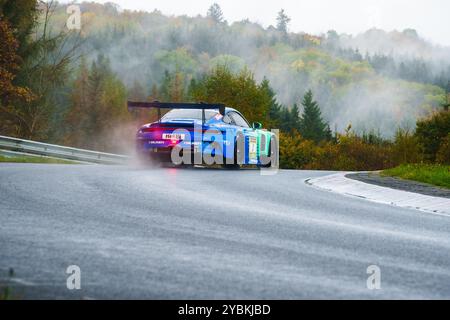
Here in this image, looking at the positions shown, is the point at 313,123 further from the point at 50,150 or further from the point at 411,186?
the point at 411,186

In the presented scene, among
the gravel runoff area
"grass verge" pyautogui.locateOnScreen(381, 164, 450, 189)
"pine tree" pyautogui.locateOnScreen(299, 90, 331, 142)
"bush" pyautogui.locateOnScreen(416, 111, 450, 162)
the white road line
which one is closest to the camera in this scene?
the white road line

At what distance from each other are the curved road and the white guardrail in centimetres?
1291

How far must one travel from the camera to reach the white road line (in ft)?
36.0

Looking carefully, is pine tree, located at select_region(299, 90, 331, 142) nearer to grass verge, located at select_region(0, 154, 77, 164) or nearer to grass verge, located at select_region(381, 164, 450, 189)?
grass verge, located at select_region(0, 154, 77, 164)

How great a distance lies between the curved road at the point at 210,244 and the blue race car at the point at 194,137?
5.41 meters

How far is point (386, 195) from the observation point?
12.3 metres

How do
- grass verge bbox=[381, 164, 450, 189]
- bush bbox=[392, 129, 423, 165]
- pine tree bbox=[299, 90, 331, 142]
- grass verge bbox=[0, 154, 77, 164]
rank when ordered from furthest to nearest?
pine tree bbox=[299, 90, 331, 142] < bush bbox=[392, 129, 423, 165] < grass verge bbox=[0, 154, 77, 164] < grass verge bbox=[381, 164, 450, 189]

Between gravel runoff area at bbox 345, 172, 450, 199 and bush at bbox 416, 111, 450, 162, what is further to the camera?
bush at bbox 416, 111, 450, 162

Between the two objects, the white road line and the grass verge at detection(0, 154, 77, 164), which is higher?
the grass verge at detection(0, 154, 77, 164)

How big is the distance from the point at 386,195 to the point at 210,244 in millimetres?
6325

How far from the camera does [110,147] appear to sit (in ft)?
331

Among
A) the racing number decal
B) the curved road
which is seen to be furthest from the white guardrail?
the curved road

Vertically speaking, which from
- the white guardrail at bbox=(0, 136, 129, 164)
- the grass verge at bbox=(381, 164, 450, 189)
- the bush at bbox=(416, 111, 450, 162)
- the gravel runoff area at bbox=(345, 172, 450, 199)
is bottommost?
the gravel runoff area at bbox=(345, 172, 450, 199)
